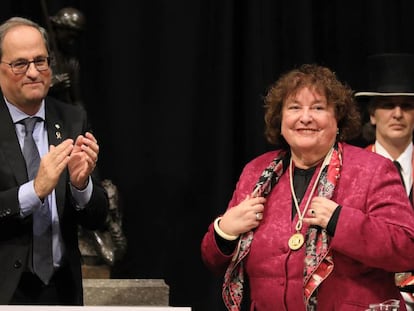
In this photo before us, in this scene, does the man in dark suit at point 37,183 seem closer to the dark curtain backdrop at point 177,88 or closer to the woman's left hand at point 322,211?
the woman's left hand at point 322,211

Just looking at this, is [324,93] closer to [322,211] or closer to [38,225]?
[322,211]

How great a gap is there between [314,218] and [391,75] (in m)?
1.16

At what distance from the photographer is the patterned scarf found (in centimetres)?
293

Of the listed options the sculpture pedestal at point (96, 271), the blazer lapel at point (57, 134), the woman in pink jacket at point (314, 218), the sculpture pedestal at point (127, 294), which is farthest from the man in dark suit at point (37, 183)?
the sculpture pedestal at point (96, 271)

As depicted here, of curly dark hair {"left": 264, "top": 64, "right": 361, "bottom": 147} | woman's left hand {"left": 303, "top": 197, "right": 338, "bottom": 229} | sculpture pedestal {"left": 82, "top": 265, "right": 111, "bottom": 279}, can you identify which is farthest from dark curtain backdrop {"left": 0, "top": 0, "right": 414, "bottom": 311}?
woman's left hand {"left": 303, "top": 197, "right": 338, "bottom": 229}

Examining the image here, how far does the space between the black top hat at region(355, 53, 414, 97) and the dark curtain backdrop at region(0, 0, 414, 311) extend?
683mm

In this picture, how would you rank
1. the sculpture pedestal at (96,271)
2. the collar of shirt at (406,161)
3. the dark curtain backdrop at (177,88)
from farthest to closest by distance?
the dark curtain backdrop at (177,88)
the sculpture pedestal at (96,271)
the collar of shirt at (406,161)

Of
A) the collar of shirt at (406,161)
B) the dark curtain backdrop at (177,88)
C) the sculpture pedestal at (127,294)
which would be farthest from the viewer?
the dark curtain backdrop at (177,88)

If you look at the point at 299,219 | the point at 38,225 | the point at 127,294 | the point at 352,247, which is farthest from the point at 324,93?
the point at 127,294

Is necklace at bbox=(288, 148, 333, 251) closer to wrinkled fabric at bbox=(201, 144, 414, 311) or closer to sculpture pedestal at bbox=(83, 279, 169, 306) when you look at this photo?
wrinkled fabric at bbox=(201, 144, 414, 311)

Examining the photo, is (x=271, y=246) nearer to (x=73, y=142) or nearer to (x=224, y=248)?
(x=224, y=248)

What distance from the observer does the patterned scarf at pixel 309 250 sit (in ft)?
9.61

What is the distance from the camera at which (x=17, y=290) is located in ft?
10.0

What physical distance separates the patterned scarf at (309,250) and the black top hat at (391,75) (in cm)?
80
